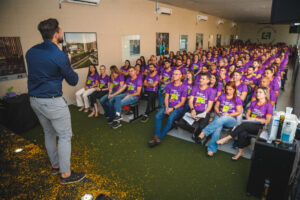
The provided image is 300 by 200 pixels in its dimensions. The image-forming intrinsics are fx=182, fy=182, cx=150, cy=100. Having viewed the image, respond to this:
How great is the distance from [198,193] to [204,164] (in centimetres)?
60

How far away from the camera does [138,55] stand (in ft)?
24.3

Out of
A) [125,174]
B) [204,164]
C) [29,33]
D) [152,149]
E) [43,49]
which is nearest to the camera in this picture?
[43,49]

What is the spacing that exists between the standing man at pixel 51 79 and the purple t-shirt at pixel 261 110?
9.09 ft

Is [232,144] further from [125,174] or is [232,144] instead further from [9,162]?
[9,162]

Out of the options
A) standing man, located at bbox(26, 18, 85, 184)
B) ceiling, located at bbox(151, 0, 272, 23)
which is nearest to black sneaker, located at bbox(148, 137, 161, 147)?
standing man, located at bbox(26, 18, 85, 184)

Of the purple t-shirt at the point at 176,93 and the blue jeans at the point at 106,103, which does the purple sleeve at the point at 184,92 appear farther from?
the blue jeans at the point at 106,103

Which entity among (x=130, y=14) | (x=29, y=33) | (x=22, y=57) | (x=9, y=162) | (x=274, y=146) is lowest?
(x=9, y=162)

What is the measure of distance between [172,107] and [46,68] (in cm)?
245

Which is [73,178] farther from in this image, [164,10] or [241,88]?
[164,10]

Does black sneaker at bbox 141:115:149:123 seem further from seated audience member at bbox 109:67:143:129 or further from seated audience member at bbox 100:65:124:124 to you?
seated audience member at bbox 100:65:124:124

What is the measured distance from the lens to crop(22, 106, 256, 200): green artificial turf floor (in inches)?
88.7

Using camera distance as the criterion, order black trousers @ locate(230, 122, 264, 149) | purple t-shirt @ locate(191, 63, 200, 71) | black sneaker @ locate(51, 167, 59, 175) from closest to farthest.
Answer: black sneaker @ locate(51, 167, 59, 175), black trousers @ locate(230, 122, 264, 149), purple t-shirt @ locate(191, 63, 200, 71)

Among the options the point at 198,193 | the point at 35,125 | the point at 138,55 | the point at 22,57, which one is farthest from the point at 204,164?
the point at 138,55

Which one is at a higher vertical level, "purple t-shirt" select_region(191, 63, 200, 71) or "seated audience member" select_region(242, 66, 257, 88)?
"purple t-shirt" select_region(191, 63, 200, 71)
